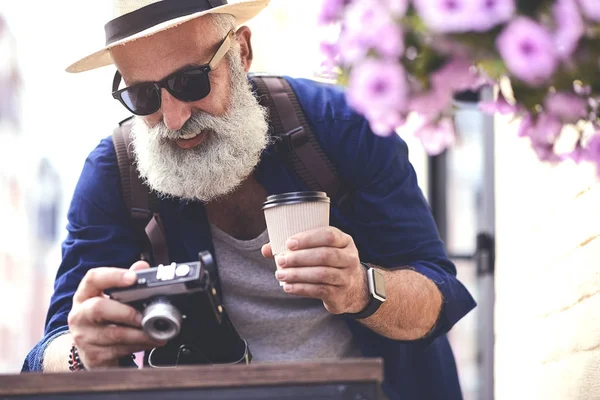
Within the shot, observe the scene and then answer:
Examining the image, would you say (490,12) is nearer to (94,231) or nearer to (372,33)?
(372,33)

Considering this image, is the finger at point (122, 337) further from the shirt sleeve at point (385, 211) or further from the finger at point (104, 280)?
the shirt sleeve at point (385, 211)

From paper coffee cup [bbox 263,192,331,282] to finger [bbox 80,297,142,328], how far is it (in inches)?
13.9

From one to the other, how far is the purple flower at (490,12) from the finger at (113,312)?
108cm

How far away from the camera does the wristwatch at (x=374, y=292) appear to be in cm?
244

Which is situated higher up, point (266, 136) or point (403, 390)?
point (266, 136)

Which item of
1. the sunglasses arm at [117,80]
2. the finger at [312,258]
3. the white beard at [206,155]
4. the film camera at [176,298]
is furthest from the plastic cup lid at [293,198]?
the sunglasses arm at [117,80]

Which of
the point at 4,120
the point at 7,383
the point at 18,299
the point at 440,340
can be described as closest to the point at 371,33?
the point at 7,383

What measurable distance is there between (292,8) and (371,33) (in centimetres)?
742

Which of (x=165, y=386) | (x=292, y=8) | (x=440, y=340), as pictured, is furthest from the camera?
(x=292, y=8)

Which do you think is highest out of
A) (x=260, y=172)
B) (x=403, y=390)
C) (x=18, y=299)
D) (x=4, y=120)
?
(x=260, y=172)

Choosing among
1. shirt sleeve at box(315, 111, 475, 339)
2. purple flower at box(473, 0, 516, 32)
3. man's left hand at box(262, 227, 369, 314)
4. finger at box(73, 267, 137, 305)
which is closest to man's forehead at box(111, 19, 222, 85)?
shirt sleeve at box(315, 111, 475, 339)

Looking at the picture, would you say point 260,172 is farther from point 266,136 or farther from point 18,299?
point 18,299

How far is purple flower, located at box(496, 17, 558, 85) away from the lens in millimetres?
1206

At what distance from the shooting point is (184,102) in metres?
2.80
